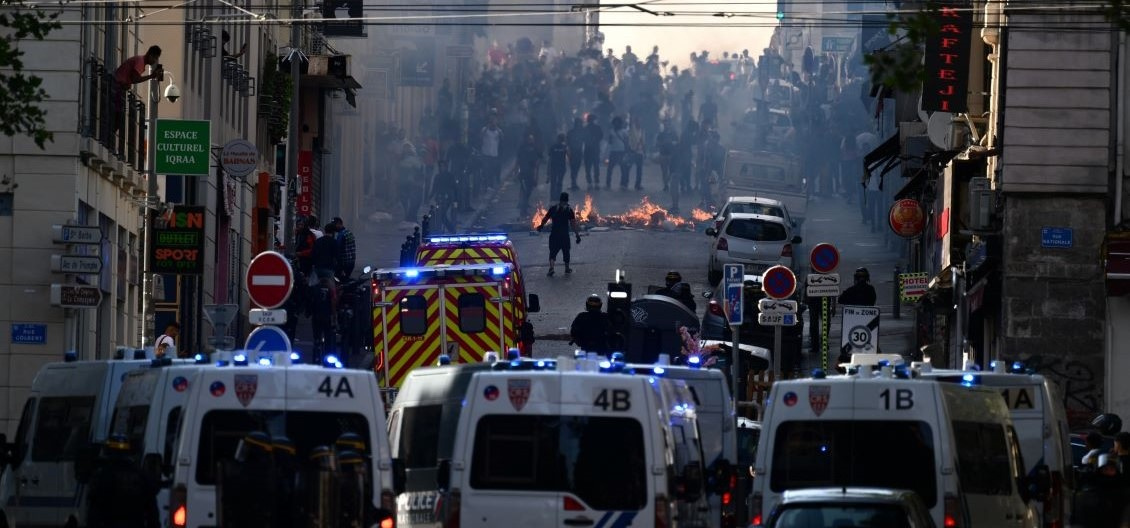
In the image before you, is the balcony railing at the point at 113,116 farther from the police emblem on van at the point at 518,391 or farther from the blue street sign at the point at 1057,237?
the police emblem on van at the point at 518,391

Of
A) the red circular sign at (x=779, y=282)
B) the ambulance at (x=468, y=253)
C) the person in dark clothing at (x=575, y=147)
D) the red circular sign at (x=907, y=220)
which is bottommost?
the red circular sign at (x=779, y=282)

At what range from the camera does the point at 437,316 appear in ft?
96.2

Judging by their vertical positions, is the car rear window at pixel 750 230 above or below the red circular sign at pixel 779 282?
above

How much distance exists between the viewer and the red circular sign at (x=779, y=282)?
29.9 metres

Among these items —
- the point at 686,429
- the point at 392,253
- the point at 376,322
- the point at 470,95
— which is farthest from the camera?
the point at 470,95

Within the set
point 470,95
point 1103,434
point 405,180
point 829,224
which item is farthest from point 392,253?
point 1103,434

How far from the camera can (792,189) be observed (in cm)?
6569

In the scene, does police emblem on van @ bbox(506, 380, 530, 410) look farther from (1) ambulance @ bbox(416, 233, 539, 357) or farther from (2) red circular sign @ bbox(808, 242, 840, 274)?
(1) ambulance @ bbox(416, 233, 539, 357)

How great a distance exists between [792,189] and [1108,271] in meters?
33.3

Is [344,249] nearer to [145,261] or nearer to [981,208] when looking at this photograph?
[145,261]

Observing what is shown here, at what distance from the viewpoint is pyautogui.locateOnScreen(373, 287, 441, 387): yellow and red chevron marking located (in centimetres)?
2917

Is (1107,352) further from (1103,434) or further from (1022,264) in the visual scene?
(1103,434)

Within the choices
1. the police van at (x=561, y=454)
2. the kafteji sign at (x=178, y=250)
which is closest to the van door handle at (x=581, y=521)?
the police van at (x=561, y=454)

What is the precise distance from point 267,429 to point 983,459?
19.1ft
